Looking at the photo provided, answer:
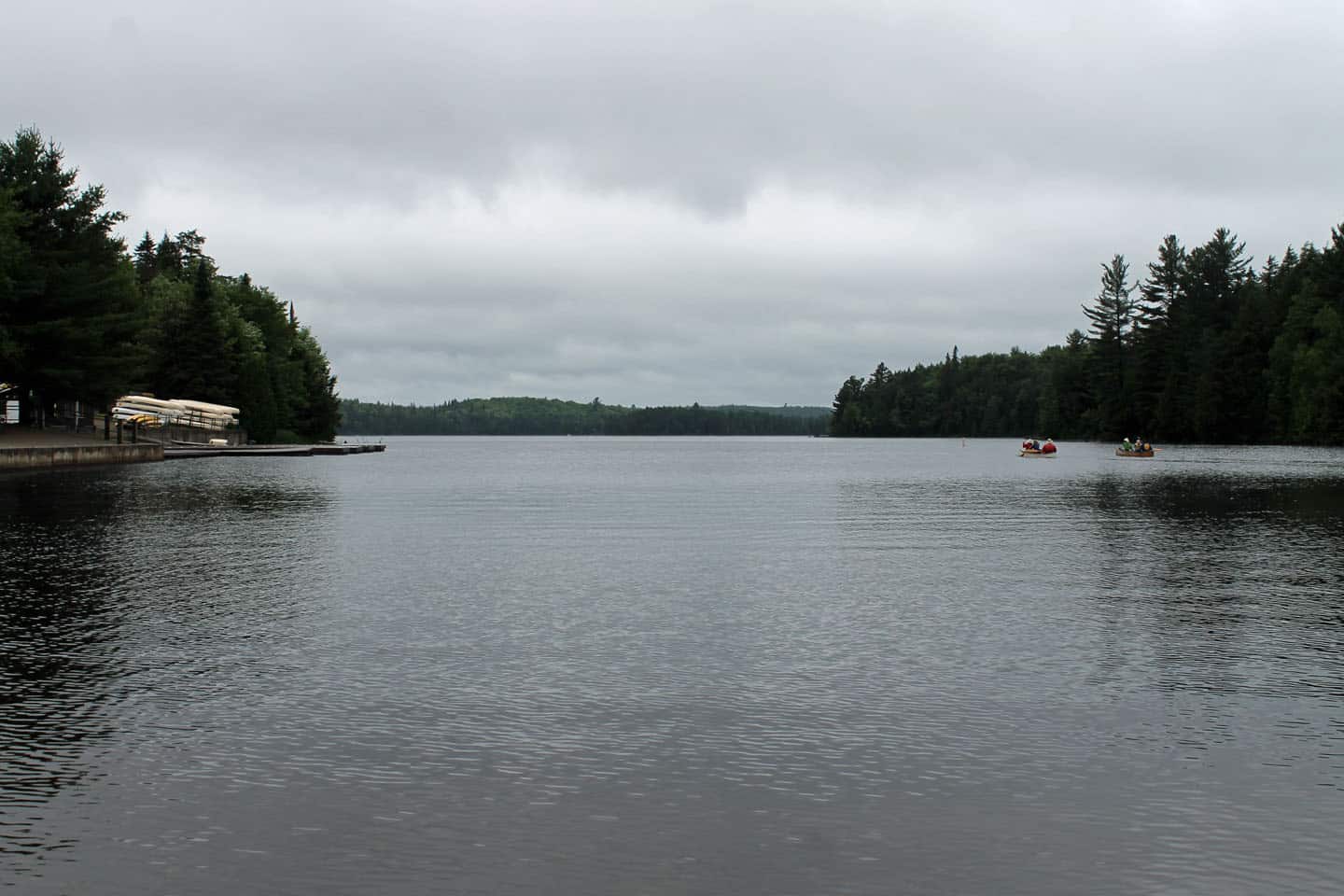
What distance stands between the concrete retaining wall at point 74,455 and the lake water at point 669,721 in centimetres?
3865

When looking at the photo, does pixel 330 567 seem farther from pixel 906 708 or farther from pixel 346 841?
pixel 346 841

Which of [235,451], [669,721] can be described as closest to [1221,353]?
[235,451]

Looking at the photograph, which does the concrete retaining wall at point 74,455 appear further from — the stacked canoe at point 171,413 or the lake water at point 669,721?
the lake water at point 669,721

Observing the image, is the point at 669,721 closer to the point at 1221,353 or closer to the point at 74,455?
the point at 74,455

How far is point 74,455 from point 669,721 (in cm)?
5993

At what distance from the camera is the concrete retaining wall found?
5675 centimetres

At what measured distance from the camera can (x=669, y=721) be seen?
964cm

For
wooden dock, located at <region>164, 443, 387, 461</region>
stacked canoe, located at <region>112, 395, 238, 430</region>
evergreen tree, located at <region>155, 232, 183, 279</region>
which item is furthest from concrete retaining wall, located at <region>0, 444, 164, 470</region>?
evergreen tree, located at <region>155, 232, 183, 279</region>

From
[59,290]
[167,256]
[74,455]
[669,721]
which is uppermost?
[167,256]

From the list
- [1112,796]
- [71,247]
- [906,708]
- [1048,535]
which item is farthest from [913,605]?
[71,247]

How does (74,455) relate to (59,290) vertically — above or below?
below

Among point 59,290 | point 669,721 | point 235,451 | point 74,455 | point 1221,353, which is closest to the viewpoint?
point 669,721

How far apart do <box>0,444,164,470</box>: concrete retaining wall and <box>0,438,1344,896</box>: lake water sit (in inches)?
1522

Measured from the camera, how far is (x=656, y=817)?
7.31 m
